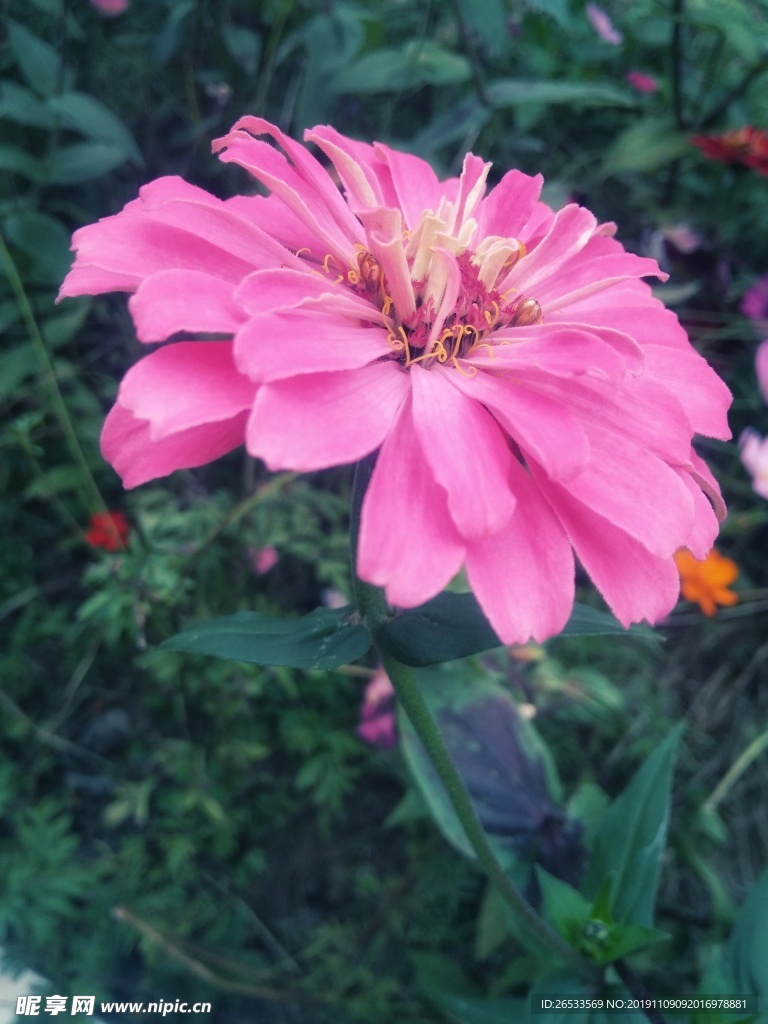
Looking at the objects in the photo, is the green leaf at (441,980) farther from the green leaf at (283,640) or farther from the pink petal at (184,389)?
the pink petal at (184,389)

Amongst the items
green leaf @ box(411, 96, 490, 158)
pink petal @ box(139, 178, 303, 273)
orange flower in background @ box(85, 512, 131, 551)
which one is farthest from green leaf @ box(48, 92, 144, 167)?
pink petal @ box(139, 178, 303, 273)

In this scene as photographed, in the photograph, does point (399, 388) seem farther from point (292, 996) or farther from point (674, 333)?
point (292, 996)

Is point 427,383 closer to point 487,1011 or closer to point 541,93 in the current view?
point 487,1011

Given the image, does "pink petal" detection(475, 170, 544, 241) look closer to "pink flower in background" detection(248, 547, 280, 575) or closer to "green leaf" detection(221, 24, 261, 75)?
"pink flower in background" detection(248, 547, 280, 575)

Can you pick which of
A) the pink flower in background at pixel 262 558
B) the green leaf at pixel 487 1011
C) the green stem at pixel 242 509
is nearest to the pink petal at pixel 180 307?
the green stem at pixel 242 509

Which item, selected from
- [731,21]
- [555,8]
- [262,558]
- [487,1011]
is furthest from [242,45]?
[487,1011]

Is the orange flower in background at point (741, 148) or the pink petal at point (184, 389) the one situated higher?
the orange flower in background at point (741, 148)
